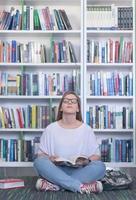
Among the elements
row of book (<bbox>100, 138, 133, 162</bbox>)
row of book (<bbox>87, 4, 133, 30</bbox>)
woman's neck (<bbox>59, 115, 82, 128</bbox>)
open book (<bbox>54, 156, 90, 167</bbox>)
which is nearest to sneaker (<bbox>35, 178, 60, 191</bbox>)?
open book (<bbox>54, 156, 90, 167</bbox>)

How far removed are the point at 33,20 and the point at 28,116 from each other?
107 centimetres

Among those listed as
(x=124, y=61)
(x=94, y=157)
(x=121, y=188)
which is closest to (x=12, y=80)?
(x=124, y=61)

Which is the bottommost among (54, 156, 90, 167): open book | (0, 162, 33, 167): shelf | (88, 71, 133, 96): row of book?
(0, 162, 33, 167): shelf

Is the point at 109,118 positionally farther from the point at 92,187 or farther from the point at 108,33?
the point at 92,187

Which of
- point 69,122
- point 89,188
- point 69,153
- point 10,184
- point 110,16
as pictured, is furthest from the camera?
point 110,16

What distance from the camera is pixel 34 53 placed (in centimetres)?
433

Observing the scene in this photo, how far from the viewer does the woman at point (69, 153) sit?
287cm

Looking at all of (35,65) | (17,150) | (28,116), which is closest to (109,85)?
(35,65)

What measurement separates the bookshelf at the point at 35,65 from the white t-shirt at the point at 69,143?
1.01m

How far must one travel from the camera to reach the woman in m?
2.87

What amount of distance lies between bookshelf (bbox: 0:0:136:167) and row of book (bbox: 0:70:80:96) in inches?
0.6

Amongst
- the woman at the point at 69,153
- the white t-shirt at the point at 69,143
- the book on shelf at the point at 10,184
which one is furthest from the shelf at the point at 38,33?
the book on shelf at the point at 10,184

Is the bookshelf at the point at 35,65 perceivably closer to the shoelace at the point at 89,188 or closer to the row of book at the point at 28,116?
the row of book at the point at 28,116

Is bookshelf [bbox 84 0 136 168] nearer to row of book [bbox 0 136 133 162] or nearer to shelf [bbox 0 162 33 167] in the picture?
row of book [bbox 0 136 133 162]
